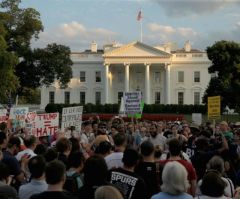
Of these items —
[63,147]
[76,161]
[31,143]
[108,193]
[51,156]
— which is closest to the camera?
[108,193]

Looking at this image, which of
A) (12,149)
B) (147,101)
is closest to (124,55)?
(147,101)

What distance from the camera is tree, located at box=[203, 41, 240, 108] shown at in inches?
2488

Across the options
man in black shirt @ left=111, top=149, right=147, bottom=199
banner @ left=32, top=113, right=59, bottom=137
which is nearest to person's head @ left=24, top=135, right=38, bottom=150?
man in black shirt @ left=111, top=149, right=147, bottom=199

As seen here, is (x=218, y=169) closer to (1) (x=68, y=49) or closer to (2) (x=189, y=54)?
(1) (x=68, y=49)

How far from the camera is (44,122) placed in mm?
14984

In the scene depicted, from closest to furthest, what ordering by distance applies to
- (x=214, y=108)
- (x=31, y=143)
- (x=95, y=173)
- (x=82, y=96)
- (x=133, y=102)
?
(x=95, y=173), (x=31, y=143), (x=214, y=108), (x=133, y=102), (x=82, y=96)

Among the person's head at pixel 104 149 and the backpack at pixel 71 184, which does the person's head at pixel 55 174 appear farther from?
the person's head at pixel 104 149

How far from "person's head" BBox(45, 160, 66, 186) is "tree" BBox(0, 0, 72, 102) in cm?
4891

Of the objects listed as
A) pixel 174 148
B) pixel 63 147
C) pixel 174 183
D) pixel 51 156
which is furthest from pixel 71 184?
pixel 174 148

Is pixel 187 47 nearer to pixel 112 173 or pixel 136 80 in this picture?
pixel 136 80

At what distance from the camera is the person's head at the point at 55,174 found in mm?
5336

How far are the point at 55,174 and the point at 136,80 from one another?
8823 centimetres

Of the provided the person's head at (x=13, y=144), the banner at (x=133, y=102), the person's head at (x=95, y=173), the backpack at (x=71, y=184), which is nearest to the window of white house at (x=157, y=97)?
the banner at (x=133, y=102)

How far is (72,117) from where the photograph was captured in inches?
610
